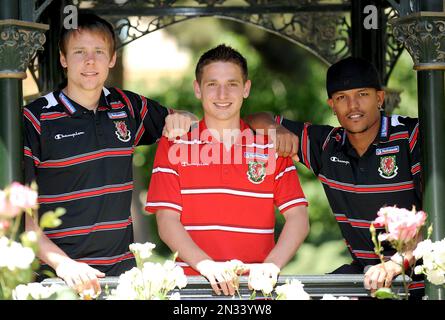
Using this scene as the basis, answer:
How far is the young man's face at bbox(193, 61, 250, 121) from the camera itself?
229 inches

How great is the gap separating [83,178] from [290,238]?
1.30 m

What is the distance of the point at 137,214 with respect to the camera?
1448cm

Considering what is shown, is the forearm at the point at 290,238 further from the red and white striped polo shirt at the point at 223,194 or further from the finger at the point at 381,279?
the finger at the point at 381,279

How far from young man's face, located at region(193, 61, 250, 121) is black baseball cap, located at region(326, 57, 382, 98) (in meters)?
0.63

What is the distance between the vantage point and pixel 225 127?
590 cm

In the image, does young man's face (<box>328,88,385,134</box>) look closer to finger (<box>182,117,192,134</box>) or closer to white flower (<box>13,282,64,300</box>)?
finger (<box>182,117,192,134</box>)

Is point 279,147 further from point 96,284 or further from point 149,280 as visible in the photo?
point 149,280

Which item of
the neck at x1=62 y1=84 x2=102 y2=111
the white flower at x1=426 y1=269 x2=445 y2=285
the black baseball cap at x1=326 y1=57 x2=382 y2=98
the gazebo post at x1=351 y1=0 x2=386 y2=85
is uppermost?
the gazebo post at x1=351 y1=0 x2=386 y2=85

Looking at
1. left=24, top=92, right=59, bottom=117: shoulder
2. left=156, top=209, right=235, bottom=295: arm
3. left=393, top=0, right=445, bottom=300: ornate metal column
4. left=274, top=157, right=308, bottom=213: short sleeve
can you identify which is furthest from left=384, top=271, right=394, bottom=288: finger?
left=24, top=92, right=59, bottom=117: shoulder

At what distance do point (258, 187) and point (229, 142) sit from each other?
34cm

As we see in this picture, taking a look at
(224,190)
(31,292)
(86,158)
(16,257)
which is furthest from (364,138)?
(16,257)

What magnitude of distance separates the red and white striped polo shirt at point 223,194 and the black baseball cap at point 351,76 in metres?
0.72
